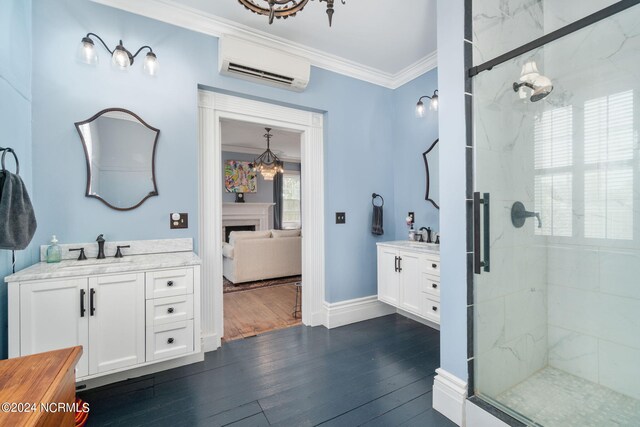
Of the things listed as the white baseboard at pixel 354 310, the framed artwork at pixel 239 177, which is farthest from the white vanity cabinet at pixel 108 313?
the framed artwork at pixel 239 177

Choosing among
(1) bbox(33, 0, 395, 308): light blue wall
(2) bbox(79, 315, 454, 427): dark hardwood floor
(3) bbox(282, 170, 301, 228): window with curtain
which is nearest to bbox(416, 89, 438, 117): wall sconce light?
(1) bbox(33, 0, 395, 308): light blue wall

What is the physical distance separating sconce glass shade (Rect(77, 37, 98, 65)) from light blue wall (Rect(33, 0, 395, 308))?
0.04 meters

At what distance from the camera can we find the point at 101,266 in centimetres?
181

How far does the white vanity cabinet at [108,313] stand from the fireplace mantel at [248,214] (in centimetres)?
495

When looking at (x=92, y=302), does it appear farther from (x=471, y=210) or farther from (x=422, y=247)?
(x=422, y=247)

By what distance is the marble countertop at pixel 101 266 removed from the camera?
164cm

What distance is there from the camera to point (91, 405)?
178cm

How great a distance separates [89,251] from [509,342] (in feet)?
9.36

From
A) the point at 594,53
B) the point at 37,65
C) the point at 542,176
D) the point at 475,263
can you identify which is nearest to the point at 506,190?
the point at 542,176

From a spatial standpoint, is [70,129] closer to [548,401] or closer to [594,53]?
[594,53]

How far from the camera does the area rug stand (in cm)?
432

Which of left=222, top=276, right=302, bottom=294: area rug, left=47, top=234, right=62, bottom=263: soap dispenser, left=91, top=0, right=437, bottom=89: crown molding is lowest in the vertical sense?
left=222, top=276, right=302, bottom=294: area rug

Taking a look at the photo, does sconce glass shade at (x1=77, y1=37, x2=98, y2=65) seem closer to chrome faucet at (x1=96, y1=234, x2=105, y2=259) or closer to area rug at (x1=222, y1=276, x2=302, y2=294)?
chrome faucet at (x1=96, y1=234, x2=105, y2=259)

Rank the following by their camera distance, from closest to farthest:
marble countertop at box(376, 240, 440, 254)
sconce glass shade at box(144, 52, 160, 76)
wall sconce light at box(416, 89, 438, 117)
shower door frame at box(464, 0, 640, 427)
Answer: shower door frame at box(464, 0, 640, 427), sconce glass shade at box(144, 52, 160, 76), marble countertop at box(376, 240, 440, 254), wall sconce light at box(416, 89, 438, 117)
